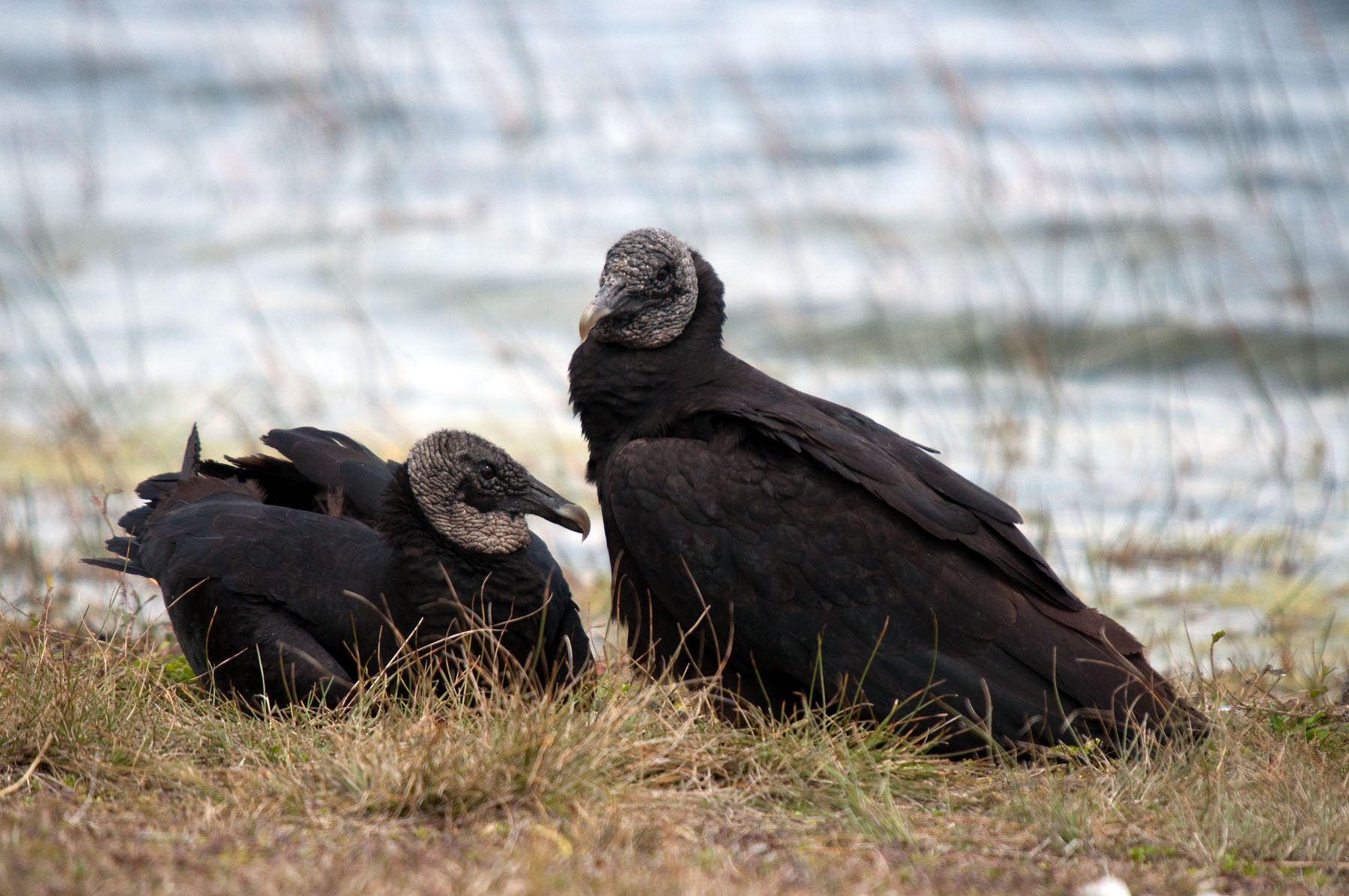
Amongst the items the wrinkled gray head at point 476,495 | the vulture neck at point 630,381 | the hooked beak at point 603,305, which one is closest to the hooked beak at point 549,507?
the wrinkled gray head at point 476,495

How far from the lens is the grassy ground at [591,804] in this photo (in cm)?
224

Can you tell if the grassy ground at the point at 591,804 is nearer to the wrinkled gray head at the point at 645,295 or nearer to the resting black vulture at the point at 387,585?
the resting black vulture at the point at 387,585

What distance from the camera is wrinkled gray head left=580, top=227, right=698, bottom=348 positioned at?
139 inches

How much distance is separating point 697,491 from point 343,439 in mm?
1439

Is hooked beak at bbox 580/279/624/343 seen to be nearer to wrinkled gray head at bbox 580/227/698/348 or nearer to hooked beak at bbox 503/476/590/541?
wrinkled gray head at bbox 580/227/698/348

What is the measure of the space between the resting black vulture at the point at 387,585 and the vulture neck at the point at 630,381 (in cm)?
23

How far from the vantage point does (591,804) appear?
100 inches

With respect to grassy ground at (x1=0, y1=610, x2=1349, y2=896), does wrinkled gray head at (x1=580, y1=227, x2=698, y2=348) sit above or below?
above

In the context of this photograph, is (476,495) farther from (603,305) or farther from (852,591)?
(852,591)

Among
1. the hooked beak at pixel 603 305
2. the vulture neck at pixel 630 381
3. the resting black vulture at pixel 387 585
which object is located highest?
the hooked beak at pixel 603 305

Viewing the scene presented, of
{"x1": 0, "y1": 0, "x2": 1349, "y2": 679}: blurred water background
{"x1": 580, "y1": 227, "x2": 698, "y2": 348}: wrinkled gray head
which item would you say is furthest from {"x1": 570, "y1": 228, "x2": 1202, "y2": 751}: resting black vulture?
{"x1": 0, "y1": 0, "x2": 1349, "y2": 679}: blurred water background

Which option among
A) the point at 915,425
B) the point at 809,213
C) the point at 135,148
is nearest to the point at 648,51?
the point at 809,213

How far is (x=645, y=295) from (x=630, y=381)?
221 millimetres

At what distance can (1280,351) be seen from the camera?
7.71m
